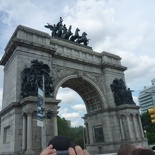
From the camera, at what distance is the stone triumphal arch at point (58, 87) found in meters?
15.5

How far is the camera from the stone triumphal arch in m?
15.5

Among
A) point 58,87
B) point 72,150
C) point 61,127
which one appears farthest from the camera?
point 61,127

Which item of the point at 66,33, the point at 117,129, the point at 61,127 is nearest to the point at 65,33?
the point at 66,33

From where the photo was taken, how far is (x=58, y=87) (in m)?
19.6

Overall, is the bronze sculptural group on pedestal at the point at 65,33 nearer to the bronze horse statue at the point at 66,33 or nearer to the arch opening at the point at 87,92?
the bronze horse statue at the point at 66,33

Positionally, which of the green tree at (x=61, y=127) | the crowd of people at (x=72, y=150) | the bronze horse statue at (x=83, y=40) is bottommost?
the crowd of people at (x=72, y=150)

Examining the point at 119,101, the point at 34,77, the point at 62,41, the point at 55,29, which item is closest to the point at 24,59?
the point at 34,77

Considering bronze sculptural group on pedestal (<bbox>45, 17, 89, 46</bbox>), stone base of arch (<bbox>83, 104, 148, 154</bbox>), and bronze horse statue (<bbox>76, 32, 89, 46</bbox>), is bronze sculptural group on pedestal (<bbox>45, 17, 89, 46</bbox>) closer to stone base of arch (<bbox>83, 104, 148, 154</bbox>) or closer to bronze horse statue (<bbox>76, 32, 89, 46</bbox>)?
bronze horse statue (<bbox>76, 32, 89, 46</bbox>)

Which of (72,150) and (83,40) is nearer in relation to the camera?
(72,150)

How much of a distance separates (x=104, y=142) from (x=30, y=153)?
34.0 feet

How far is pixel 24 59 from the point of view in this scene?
1775 cm

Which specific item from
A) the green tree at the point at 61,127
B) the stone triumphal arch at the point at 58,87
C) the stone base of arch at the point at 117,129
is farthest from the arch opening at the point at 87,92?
the green tree at the point at 61,127

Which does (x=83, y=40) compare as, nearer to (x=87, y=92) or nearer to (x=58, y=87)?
(x=87, y=92)

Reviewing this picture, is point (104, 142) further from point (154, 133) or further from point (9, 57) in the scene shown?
point (154, 133)
